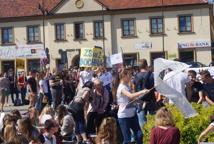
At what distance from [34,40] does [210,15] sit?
1887 centimetres

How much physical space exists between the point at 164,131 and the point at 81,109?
6.27 m

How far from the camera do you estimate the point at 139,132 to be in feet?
39.2

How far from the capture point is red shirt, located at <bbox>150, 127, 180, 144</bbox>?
794 centimetres

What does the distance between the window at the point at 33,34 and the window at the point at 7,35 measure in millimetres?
2085

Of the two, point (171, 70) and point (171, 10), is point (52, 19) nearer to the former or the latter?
point (171, 10)

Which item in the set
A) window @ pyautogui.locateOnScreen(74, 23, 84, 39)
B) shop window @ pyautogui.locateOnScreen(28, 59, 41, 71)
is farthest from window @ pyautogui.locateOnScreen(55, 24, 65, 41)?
shop window @ pyautogui.locateOnScreen(28, 59, 41, 71)

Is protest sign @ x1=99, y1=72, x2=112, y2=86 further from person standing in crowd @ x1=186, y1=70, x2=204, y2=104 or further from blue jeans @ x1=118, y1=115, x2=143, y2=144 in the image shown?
blue jeans @ x1=118, y1=115, x2=143, y2=144

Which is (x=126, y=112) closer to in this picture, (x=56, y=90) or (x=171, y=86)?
(x=171, y=86)

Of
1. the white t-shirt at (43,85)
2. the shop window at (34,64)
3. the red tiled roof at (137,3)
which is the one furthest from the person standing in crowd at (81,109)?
the shop window at (34,64)

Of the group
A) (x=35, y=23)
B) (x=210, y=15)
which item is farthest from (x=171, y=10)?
(x=35, y=23)

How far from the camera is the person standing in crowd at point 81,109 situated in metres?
13.9

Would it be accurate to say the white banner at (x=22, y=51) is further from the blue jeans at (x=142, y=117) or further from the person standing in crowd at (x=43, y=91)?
the blue jeans at (x=142, y=117)

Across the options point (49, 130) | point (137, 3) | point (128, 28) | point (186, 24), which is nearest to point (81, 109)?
point (49, 130)

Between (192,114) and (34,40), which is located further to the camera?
(34,40)
